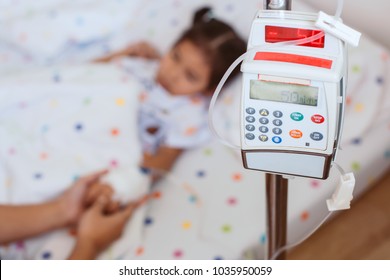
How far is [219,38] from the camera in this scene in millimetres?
1195

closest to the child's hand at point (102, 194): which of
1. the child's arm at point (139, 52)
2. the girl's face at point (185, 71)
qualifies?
the girl's face at point (185, 71)

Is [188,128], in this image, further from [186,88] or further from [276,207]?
[276,207]

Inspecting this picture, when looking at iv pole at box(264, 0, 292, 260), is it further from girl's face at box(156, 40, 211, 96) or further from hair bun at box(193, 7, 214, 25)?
hair bun at box(193, 7, 214, 25)

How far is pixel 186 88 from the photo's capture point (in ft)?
3.95

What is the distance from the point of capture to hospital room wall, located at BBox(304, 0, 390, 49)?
3.79 ft

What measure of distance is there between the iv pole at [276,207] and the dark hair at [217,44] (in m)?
0.56

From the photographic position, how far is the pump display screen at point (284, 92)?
0.46m

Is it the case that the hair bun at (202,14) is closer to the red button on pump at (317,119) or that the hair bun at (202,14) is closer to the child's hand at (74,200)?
the child's hand at (74,200)

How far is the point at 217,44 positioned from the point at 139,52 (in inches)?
8.8

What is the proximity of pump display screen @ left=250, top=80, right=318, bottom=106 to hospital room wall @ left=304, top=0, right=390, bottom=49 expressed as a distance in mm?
769

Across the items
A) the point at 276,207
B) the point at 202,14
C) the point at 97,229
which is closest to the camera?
the point at 276,207

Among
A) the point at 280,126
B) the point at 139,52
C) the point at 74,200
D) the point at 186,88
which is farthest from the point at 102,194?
the point at 280,126

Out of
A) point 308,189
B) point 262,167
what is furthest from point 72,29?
point 262,167

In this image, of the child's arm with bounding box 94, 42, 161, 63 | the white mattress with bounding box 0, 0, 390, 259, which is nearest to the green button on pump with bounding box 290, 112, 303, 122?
the white mattress with bounding box 0, 0, 390, 259
